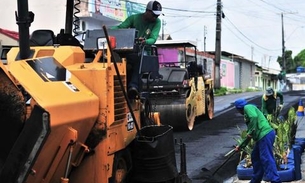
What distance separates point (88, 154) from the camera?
13.9 feet

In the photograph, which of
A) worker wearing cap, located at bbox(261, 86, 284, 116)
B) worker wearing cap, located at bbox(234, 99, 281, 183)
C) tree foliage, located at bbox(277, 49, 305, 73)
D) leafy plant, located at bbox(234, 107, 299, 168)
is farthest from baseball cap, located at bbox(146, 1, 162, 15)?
tree foliage, located at bbox(277, 49, 305, 73)

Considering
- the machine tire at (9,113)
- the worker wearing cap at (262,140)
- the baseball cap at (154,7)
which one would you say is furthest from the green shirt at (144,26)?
the machine tire at (9,113)

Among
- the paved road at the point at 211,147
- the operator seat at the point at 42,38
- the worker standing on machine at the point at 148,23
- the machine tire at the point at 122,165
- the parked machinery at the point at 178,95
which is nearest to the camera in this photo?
the machine tire at the point at 122,165

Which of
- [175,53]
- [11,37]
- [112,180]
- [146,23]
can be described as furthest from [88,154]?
[175,53]

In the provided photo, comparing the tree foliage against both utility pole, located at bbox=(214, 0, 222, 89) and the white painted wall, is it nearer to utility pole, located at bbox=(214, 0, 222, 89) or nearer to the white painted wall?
utility pole, located at bbox=(214, 0, 222, 89)

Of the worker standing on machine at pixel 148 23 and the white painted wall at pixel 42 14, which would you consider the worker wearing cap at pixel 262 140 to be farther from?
the white painted wall at pixel 42 14

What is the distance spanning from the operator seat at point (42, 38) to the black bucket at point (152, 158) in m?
1.35

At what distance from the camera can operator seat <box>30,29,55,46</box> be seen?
5.01m

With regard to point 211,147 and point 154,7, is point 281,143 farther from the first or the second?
point 154,7

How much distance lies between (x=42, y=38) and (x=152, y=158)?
168 centimetres

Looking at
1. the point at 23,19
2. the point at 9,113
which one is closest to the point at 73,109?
the point at 9,113

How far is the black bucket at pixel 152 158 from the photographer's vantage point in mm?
4902

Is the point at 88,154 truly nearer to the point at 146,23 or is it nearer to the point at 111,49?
the point at 111,49

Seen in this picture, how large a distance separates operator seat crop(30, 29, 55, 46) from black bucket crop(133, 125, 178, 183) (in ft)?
4.44
